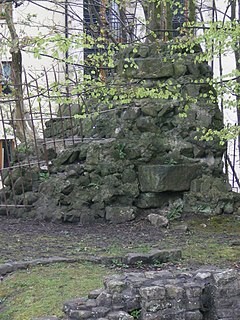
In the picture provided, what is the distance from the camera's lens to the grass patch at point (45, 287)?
215 inches

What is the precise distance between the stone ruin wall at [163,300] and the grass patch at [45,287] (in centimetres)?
35

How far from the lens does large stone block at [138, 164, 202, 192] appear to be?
31.8 ft

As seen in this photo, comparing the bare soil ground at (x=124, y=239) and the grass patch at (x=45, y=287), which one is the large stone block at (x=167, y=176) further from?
the grass patch at (x=45, y=287)

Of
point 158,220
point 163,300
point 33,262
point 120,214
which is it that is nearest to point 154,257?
point 33,262

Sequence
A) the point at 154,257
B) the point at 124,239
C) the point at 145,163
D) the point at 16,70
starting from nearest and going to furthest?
the point at 154,257
the point at 124,239
the point at 145,163
the point at 16,70

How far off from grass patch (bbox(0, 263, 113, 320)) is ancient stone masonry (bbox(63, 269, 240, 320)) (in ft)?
1.18

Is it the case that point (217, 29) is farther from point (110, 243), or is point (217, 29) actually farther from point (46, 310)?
point (46, 310)

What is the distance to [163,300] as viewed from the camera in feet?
16.8

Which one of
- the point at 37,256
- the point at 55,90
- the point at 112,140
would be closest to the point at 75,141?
the point at 112,140

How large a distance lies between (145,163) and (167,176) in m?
0.47

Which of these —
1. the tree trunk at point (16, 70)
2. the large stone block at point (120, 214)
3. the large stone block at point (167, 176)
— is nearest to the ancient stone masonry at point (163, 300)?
the large stone block at point (120, 214)

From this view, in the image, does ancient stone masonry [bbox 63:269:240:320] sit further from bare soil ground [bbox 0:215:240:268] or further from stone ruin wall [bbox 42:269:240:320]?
bare soil ground [bbox 0:215:240:268]

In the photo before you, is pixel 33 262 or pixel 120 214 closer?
pixel 33 262

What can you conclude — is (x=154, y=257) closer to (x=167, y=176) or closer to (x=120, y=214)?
(x=120, y=214)
